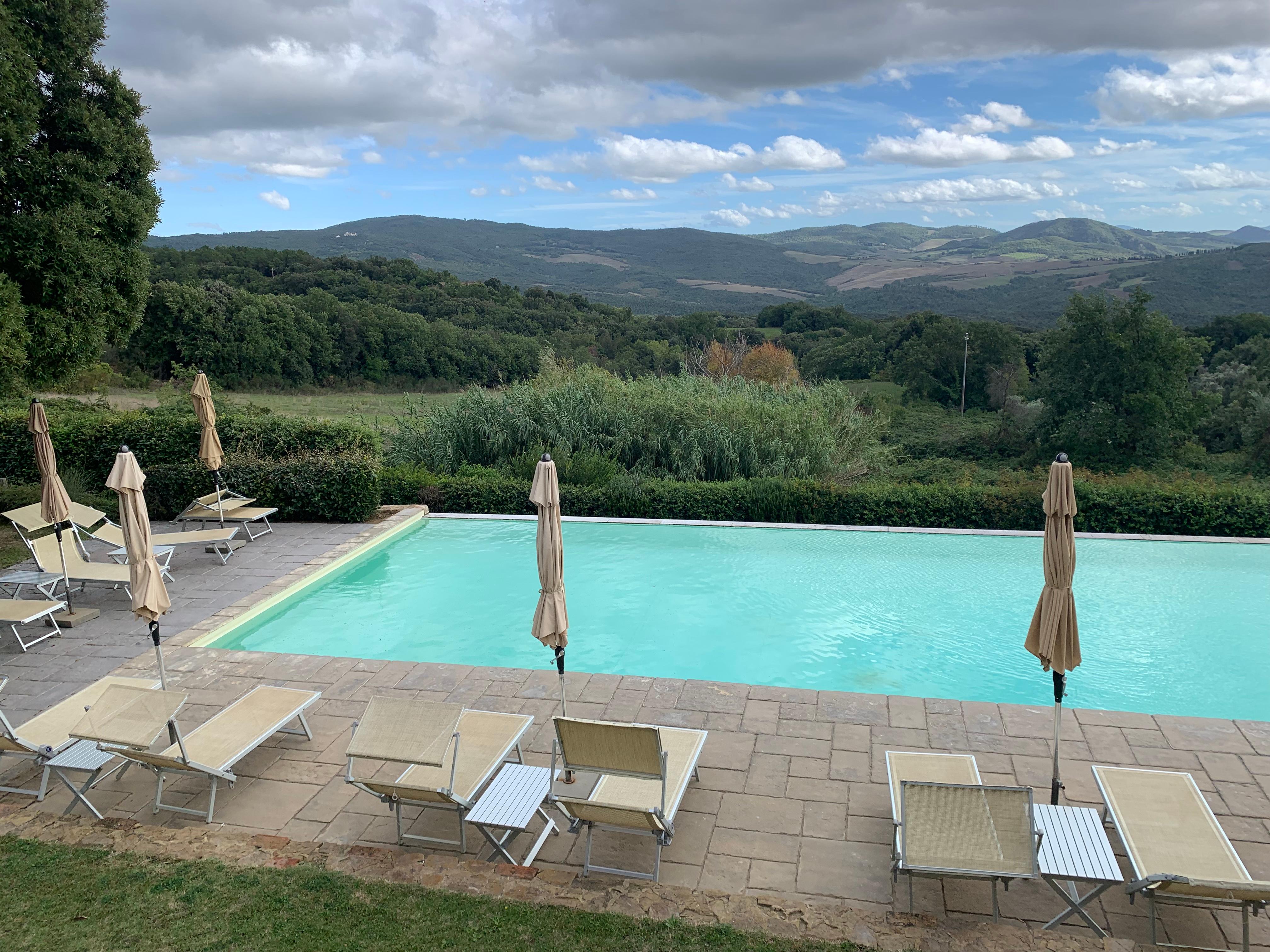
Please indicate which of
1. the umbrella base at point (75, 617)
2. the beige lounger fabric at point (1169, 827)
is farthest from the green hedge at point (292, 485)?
the beige lounger fabric at point (1169, 827)

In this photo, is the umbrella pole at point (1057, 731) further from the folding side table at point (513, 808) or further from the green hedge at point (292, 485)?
the green hedge at point (292, 485)

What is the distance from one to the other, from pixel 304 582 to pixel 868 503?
23.2 feet

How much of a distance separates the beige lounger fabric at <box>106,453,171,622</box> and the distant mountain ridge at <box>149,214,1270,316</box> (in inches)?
2413

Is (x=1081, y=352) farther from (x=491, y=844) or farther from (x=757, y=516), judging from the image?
(x=491, y=844)

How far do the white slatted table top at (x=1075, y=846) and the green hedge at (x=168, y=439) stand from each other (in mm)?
9691

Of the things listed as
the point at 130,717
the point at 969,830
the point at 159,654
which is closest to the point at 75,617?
the point at 159,654

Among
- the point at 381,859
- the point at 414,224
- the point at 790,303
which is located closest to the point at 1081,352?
the point at 790,303

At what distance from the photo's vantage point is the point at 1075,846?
375cm

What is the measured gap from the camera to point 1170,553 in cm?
1013

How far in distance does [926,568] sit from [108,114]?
11.4 meters

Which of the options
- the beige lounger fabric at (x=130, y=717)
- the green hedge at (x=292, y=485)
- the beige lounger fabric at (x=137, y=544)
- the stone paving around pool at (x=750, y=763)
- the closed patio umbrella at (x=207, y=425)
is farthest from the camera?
the green hedge at (x=292, y=485)

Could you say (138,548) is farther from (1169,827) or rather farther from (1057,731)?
(1169,827)

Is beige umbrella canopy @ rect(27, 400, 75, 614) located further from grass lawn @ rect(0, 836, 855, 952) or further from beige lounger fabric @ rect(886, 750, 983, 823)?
beige lounger fabric @ rect(886, 750, 983, 823)

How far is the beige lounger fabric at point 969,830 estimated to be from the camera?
360cm
